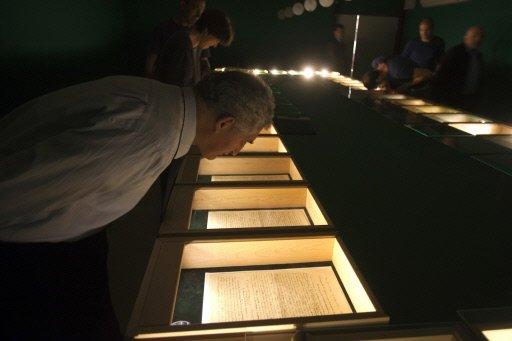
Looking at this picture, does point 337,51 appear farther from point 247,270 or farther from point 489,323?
point 489,323

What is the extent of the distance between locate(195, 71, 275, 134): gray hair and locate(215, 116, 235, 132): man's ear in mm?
10

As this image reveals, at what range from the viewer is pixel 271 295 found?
3.39ft

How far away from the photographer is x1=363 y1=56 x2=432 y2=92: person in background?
393cm

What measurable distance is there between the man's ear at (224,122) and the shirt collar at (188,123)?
0.07 m

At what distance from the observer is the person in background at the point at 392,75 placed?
393cm

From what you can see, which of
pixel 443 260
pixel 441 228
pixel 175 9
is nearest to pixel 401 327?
pixel 443 260

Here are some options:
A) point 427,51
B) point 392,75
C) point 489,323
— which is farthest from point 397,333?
point 427,51

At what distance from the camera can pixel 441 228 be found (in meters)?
1.22

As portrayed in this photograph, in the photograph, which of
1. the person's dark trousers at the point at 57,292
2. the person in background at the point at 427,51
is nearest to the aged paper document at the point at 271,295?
the person's dark trousers at the point at 57,292

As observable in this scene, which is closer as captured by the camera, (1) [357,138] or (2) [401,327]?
(2) [401,327]

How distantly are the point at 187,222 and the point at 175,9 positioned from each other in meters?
7.02

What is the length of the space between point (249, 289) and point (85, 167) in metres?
0.63

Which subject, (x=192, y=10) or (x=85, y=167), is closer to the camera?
(x=85, y=167)

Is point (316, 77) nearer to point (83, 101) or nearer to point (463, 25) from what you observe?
point (463, 25)
